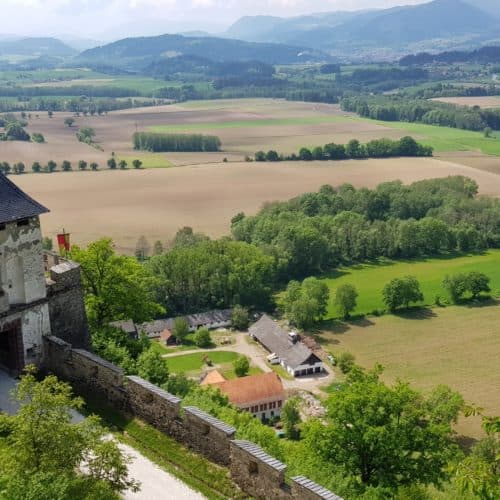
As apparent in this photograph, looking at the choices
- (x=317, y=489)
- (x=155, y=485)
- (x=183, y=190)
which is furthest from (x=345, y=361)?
(x=183, y=190)

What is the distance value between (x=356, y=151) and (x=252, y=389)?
119088 mm

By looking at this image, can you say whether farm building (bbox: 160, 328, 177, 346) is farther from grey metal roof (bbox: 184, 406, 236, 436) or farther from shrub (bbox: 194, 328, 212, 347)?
grey metal roof (bbox: 184, 406, 236, 436)

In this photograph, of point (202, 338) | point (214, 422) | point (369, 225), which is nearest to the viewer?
point (214, 422)

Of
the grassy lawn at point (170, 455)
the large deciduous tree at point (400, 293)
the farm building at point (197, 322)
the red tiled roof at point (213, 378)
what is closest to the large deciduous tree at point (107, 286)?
the grassy lawn at point (170, 455)

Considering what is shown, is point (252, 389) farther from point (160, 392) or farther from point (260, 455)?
point (260, 455)

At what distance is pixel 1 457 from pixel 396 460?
14.0 metres

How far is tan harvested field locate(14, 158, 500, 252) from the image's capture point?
360 ft

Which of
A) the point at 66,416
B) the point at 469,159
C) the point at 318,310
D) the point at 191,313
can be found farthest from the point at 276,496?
the point at 469,159

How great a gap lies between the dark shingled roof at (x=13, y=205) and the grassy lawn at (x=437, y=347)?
38938 mm

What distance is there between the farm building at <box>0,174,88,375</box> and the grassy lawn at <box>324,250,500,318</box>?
56704mm

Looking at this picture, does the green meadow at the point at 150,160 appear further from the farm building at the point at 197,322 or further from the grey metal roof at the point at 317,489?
the grey metal roof at the point at 317,489

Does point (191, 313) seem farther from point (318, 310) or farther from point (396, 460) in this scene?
point (396, 460)

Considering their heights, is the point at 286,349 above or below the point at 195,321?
above

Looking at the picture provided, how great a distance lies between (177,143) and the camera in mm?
180500
